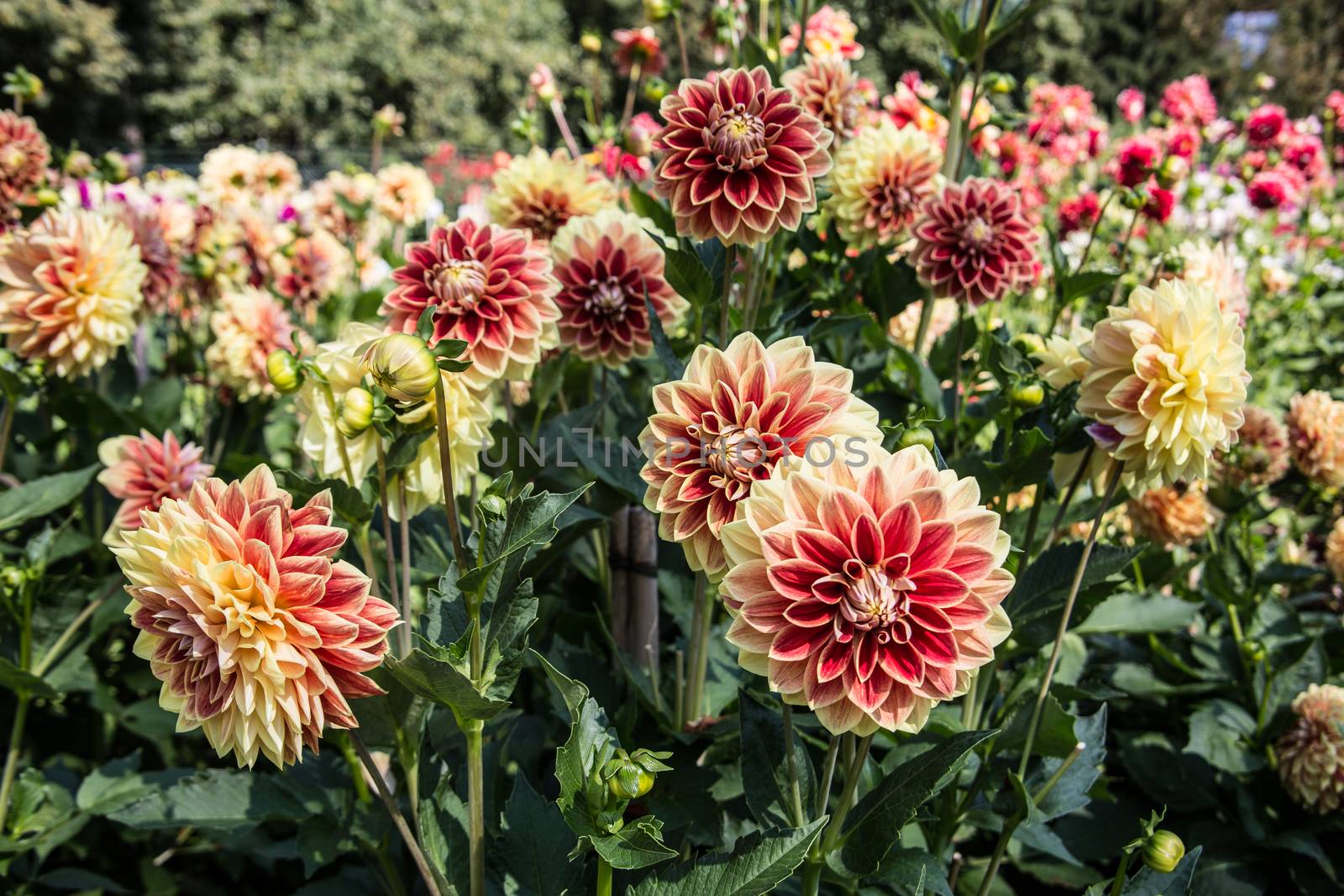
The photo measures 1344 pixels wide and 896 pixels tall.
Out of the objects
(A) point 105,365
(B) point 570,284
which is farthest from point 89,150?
(B) point 570,284

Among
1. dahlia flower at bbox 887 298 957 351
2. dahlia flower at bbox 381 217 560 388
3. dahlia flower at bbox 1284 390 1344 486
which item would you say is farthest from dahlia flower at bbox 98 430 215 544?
dahlia flower at bbox 1284 390 1344 486

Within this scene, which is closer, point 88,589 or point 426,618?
point 426,618

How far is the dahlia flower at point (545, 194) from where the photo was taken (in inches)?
68.5

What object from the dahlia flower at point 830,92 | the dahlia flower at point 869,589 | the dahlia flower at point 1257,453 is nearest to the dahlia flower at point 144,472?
the dahlia flower at point 869,589

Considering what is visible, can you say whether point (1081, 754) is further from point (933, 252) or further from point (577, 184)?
point (577, 184)

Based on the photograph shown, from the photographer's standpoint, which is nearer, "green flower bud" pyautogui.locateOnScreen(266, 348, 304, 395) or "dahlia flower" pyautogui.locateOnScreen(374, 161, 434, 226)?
"green flower bud" pyautogui.locateOnScreen(266, 348, 304, 395)

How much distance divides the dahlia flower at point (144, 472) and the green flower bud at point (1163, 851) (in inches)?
57.2

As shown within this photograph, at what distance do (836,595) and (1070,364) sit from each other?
2.10 ft

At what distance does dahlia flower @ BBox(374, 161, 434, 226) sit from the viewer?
125 inches

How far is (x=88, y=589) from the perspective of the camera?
5.98 ft

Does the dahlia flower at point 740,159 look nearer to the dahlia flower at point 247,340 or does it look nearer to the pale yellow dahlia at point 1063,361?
the pale yellow dahlia at point 1063,361

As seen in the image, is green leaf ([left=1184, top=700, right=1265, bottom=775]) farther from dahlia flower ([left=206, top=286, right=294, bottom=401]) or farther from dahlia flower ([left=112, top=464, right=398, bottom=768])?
dahlia flower ([left=206, top=286, right=294, bottom=401])

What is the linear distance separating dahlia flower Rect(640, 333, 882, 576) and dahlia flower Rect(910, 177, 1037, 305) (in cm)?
67

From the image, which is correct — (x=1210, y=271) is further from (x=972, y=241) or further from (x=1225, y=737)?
(x=1225, y=737)
